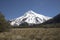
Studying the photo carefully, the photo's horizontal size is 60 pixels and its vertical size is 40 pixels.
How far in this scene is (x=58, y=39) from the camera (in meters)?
13.6

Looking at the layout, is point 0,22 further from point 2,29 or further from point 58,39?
point 58,39

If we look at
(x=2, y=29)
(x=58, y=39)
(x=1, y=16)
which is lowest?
(x=58, y=39)

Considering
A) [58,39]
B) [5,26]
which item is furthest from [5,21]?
[58,39]

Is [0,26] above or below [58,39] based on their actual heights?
above

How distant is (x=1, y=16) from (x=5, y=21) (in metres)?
1.86

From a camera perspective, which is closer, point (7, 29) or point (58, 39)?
point (58, 39)

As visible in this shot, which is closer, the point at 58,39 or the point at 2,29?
the point at 58,39

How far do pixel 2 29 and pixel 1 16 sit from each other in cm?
338

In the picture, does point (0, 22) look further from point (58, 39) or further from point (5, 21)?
point (58, 39)

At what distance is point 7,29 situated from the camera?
160 feet

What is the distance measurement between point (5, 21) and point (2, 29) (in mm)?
2331

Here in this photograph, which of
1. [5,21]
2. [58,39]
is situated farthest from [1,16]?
[58,39]

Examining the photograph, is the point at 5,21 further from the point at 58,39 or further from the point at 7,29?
the point at 58,39

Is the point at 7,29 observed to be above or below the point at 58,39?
above
